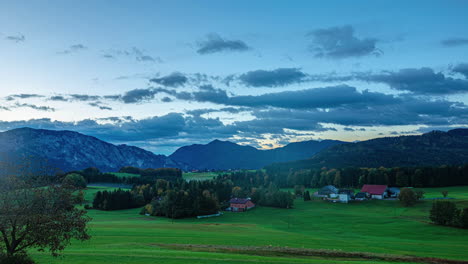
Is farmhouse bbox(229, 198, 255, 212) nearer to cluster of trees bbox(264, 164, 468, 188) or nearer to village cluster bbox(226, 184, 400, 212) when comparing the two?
village cluster bbox(226, 184, 400, 212)

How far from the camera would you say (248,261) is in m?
31.2

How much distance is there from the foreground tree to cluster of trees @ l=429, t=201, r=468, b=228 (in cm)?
7976

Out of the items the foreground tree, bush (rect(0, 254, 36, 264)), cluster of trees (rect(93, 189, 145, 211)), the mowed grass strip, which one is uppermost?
the foreground tree

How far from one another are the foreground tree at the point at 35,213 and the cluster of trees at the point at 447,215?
262ft

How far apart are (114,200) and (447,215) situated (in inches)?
4399

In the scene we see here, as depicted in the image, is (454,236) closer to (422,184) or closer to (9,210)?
(9,210)

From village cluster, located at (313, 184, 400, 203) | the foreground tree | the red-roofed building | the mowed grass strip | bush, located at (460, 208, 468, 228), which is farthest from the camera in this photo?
the red-roofed building

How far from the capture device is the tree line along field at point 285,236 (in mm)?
33944

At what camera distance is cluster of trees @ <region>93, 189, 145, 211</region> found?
134 metres

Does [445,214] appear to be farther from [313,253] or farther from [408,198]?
[313,253]

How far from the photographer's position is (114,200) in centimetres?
13525

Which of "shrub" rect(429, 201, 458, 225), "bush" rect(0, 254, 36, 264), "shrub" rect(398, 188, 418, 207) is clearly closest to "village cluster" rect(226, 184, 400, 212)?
"shrub" rect(398, 188, 418, 207)

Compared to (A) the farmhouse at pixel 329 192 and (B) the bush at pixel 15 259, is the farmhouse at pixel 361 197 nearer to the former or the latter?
(A) the farmhouse at pixel 329 192

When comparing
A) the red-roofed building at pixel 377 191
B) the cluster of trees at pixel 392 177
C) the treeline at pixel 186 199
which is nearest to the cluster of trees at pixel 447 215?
the treeline at pixel 186 199
